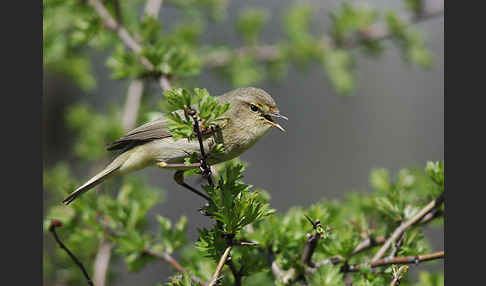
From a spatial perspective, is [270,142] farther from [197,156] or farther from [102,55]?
[197,156]

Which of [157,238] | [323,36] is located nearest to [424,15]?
[323,36]

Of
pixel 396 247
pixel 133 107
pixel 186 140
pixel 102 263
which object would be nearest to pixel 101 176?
pixel 186 140

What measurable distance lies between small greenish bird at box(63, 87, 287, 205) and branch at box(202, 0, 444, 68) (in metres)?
1.38

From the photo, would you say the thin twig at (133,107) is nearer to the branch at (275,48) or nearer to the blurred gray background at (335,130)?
the branch at (275,48)

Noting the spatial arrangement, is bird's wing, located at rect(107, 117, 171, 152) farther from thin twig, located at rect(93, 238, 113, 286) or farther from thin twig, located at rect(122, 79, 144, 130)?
thin twig, located at rect(122, 79, 144, 130)

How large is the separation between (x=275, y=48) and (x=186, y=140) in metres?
1.88

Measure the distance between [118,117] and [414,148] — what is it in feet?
15.7

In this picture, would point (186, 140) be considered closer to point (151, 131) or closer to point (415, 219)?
point (151, 131)

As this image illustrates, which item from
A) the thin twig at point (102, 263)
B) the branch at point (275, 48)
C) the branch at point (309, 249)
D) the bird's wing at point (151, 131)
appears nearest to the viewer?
the branch at point (309, 249)

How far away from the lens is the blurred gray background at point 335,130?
5.39 m

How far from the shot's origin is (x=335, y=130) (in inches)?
276

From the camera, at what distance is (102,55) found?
5078mm

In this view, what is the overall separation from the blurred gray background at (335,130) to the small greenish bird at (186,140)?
2909 mm

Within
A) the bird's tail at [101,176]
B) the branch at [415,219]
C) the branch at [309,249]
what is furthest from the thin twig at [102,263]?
the branch at [415,219]
